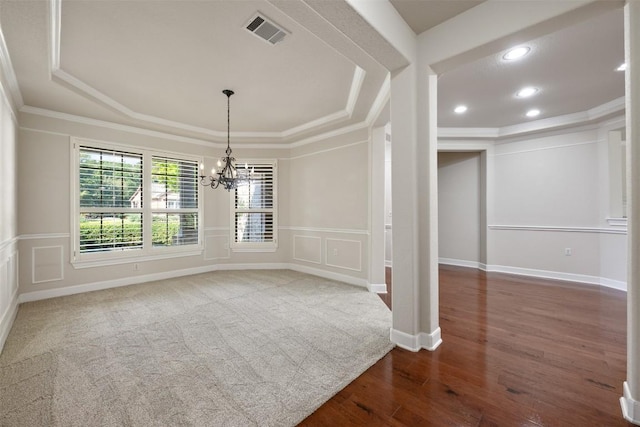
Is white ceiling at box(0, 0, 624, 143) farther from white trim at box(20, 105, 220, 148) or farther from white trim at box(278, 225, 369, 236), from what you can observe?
white trim at box(278, 225, 369, 236)

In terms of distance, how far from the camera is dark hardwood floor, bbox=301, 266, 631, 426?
63.5 inches

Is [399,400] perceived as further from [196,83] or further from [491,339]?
[196,83]

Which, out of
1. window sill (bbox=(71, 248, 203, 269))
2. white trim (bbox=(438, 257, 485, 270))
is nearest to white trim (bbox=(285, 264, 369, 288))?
window sill (bbox=(71, 248, 203, 269))

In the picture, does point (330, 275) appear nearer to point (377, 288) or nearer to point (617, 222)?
point (377, 288)

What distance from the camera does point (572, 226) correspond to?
4656mm

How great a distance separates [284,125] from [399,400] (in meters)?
4.41

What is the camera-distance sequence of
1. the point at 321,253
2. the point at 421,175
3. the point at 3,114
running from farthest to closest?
the point at 321,253 → the point at 3,114 → the point at 421,175

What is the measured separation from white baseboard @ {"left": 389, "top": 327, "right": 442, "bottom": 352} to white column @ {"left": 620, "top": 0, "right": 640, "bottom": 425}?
1147 mm

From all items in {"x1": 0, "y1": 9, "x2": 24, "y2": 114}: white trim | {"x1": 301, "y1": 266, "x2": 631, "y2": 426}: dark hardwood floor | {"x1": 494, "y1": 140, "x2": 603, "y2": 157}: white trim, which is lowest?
{"x1": 301, "y1": 266, "x2": 631, "y2": 426}: dark hardwood floor

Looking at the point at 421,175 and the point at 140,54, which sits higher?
the point at 140,54

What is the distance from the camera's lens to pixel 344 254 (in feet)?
15.4

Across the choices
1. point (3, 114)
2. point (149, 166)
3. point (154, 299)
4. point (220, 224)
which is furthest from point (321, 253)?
point (3, 114)

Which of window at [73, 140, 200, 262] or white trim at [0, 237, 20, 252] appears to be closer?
white trim at [0, 237, 20, 252]

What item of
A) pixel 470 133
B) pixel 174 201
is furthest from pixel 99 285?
pixel 470 133
